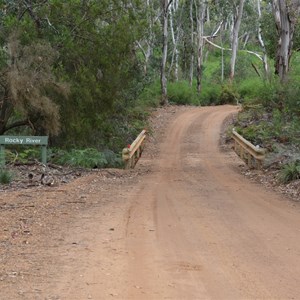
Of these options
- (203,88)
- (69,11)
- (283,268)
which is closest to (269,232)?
(283,268)

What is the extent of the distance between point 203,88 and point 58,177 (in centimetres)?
3910

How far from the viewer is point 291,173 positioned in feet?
50.5

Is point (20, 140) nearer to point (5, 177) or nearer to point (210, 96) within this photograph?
point (5, 177)

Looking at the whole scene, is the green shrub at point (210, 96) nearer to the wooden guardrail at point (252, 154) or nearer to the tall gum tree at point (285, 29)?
the tall gum tree at point (285, 29)

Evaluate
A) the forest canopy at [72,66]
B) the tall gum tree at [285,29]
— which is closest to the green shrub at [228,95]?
the tall gum tree at [285,29]

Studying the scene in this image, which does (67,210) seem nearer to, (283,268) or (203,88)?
(283,268)

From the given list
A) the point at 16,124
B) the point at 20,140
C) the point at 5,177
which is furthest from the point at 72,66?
the point at 5,177

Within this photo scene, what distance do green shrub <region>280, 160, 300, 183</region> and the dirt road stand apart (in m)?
0.86

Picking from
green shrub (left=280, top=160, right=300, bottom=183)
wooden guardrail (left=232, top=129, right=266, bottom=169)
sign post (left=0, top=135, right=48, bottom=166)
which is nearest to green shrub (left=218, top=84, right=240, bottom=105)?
wooden guardrail (left=232, top=129, right=266, bottom=169)

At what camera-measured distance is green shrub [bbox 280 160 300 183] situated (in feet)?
49.8

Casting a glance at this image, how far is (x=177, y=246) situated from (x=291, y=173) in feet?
26.9

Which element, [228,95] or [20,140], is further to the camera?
[228,95]

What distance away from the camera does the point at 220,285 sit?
6168 millimetres

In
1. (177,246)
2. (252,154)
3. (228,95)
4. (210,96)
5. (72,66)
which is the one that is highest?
(72,66)
